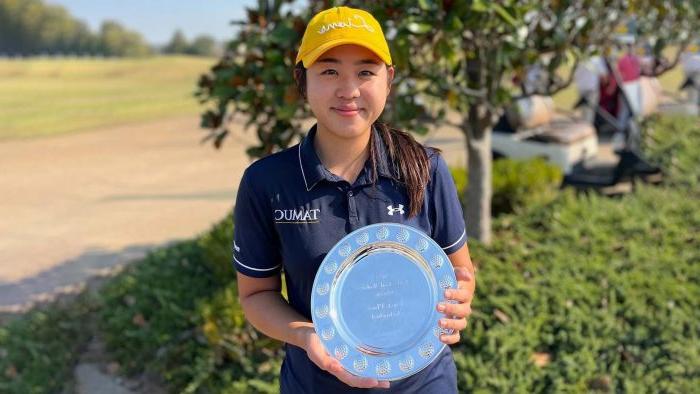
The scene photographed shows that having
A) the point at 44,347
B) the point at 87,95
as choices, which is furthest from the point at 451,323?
the point at 87,95

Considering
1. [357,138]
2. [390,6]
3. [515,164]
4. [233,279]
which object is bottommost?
[233,279]

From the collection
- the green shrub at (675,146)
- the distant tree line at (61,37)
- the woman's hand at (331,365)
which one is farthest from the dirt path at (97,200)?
the distant tree line at (61,37)

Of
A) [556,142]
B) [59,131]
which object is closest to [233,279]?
[556,142]

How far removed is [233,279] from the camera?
427 cm

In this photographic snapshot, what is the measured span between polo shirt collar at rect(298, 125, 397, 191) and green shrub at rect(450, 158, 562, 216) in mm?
3501

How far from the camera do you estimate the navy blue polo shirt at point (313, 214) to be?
167 cm

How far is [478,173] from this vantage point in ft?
14.7

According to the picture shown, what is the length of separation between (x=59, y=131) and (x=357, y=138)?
16033 millimetres

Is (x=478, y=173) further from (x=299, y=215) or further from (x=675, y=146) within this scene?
(x=675, y=146)

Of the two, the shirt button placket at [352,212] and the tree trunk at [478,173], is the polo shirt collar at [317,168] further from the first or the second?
the tree trunk at [478,173]

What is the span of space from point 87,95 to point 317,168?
27.8 metres

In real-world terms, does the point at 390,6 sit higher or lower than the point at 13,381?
higher

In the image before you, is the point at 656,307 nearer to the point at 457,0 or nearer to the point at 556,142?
the point at 457,0

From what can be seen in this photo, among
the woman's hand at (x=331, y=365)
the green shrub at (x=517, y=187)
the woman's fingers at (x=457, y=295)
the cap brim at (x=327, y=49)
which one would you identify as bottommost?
the green shrub at (x=517, y=187)
